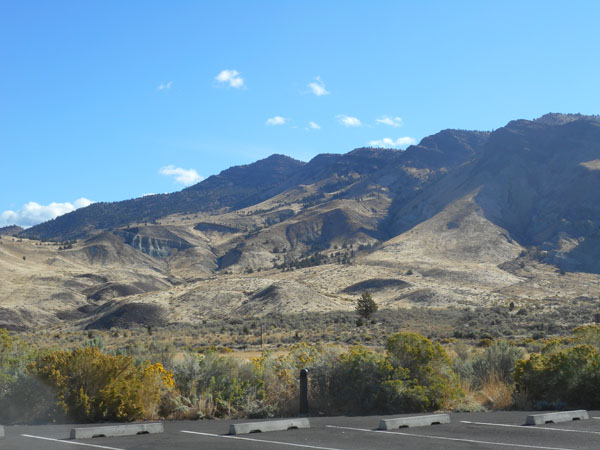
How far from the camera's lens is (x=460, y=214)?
133 metres

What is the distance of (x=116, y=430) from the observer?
393 inches

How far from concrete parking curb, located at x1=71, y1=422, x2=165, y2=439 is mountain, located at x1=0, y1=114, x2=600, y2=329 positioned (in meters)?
67.2

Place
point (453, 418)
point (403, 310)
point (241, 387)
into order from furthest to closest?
point (403, 310) → point (241, 387) → point (453, 418)

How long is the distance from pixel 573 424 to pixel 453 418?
2.16 metres

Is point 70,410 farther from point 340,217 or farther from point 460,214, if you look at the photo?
point 340,217

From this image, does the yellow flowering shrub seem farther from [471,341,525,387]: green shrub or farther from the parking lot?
[471,341,525,387]: green shrub

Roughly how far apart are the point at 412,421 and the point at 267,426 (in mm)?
2564

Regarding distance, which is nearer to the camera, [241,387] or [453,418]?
[453,418]

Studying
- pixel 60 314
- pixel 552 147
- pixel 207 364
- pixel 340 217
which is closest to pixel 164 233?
pixel 340 217

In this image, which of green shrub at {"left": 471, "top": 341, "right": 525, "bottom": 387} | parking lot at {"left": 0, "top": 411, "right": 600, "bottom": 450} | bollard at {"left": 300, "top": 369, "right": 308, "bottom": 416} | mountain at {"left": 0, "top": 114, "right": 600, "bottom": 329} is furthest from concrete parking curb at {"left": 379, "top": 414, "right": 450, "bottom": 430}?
mountain at {"left": 0, "top": 114, "right": 600, "bottom": 329}

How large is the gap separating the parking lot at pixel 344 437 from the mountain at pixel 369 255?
66771 millimetres

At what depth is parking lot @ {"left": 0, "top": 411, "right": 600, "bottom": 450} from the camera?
29.9 feet

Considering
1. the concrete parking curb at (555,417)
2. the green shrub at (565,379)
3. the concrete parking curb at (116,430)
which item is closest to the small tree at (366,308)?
the green shrub at (565,379)

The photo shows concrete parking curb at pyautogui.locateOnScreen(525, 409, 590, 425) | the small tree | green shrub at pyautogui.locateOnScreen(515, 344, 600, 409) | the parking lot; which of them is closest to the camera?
→ the parking lot
